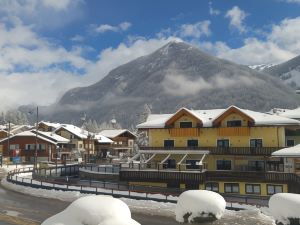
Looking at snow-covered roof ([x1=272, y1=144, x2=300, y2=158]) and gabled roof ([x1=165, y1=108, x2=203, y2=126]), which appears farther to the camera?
gabled roof ([x1=165, y1=108, x2=203, y2=126])

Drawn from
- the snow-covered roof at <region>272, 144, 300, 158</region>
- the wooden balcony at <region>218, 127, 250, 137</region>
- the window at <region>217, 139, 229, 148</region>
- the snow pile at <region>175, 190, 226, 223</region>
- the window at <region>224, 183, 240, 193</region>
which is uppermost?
the wooden balcony at <region>218, 127, 250, 137</region>

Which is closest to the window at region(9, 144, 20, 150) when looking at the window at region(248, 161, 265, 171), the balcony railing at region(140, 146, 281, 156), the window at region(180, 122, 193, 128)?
the window at region(180, 122, 193, 128)

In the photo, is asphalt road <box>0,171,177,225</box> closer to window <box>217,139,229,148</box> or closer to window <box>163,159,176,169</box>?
window <box>163,159,176,169</box>

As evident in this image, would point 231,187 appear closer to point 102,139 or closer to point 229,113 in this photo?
point 229,113

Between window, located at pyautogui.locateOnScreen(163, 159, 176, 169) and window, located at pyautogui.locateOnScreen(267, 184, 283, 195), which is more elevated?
window, located at pyautogui.locateOnScreen(163, 159, 176, 169)

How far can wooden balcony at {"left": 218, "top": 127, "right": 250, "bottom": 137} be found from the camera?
1944 inches

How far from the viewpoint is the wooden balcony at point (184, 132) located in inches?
2050

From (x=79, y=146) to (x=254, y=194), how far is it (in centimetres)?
6876

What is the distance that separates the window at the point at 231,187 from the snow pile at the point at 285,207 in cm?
2150

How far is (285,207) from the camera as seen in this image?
2372cm

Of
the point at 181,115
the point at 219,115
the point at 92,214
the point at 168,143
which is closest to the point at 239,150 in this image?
the point at 219,115

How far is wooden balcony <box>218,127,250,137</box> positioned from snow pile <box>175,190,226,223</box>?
975 inches

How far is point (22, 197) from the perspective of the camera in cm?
4150

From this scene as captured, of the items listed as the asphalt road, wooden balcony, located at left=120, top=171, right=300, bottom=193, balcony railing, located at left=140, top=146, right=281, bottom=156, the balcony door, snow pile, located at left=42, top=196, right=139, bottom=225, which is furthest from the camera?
the balcony door
